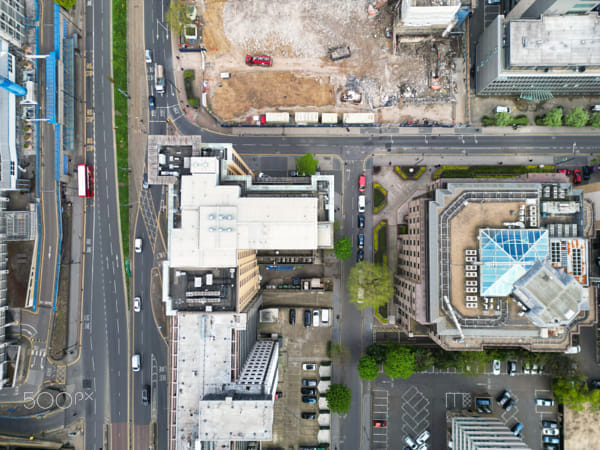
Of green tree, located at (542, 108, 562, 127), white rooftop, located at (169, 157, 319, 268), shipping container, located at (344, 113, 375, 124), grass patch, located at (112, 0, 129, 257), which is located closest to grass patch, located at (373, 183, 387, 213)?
shipping container, located at (344, 113, 375, 124)

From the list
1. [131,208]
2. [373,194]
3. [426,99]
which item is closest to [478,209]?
[373,194]

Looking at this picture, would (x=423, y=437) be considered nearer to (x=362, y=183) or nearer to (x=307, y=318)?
(x=307, y=318)

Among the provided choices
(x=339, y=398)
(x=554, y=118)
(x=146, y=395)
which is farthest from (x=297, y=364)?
(x=554, y=118)

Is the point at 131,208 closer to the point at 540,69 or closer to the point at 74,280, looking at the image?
the point at 74,280

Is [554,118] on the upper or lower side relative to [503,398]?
upper

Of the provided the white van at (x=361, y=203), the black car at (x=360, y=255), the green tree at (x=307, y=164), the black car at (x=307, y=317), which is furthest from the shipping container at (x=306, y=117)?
the black car at (x=307, y=317)

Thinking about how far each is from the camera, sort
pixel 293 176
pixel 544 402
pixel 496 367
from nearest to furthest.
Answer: pixel 293 176 → pixel 544 402 → pixel 496 367
